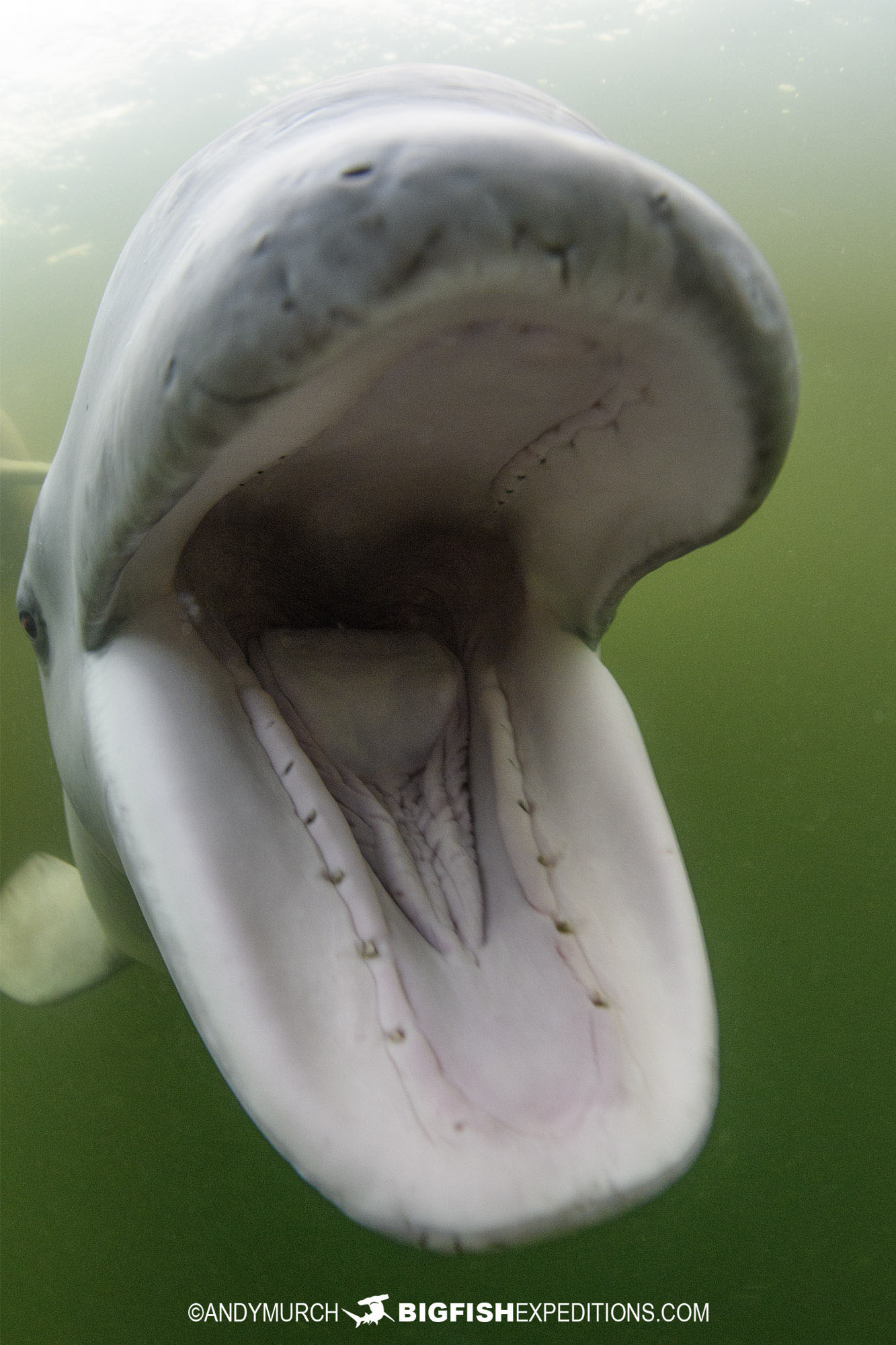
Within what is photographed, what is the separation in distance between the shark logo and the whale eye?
1410mm

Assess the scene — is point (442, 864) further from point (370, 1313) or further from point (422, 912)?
point (370, 1313)

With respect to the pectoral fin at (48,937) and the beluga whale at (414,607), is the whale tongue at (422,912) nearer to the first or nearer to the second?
the beluga whale at (414,607)

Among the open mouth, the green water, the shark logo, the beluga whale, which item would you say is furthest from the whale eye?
the shark logo

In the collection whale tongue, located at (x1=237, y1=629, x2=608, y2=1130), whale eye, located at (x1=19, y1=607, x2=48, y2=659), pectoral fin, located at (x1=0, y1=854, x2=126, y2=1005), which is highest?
Answer: whale eye, located at (x1=19, y1=607, x2=48, y2=659)

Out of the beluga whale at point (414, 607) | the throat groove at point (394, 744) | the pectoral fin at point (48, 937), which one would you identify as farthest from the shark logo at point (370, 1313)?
the throat groove at point (394, 744)

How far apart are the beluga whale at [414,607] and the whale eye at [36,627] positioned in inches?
0.4

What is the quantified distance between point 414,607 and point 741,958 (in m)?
1.30

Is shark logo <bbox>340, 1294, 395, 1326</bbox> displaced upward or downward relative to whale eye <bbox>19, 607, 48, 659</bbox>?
downward

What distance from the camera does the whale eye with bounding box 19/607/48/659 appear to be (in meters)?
0.92

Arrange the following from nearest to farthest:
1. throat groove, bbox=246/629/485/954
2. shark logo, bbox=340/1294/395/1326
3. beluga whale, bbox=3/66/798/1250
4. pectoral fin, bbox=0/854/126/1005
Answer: beluga whale, bbox=3/66/798/1250, throat groove, bbox=246/629/485/954, shark logo, bbox=340/1294/395/1326, pectoral fin, bbox=0/854/126/1005

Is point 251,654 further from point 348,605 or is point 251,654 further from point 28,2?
point 28,2

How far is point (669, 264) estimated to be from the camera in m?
0.44

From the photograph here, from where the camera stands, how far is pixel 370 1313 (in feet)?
5.26

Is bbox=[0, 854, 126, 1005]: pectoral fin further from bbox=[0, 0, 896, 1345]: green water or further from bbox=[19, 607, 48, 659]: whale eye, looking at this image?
bbox=[19, 607, 48, 659]: whale eye
